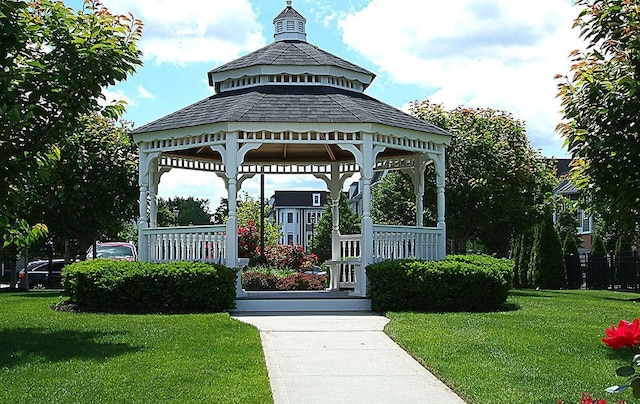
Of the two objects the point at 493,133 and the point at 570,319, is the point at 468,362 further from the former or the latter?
the point at 493,133

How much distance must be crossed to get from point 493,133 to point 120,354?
18167mm

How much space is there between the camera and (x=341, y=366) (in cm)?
983

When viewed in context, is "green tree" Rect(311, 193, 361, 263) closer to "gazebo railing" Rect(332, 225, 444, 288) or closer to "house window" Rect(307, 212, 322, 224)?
"house window" Rect(307, 212, 322, 224)

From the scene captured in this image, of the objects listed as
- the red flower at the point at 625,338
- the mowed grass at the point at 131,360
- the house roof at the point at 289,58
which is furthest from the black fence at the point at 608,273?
the red flower at the point at 625,338

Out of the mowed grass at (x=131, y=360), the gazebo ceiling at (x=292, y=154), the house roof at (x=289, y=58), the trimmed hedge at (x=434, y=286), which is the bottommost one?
the mowed grass at (x=131, y=360)

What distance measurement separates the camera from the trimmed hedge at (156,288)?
49.6 feet

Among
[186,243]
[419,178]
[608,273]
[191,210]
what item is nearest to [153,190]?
[186,243]

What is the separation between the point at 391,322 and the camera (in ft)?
44.8

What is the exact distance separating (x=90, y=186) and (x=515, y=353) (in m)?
16.8

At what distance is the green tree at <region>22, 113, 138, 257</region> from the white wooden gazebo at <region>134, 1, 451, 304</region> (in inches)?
187

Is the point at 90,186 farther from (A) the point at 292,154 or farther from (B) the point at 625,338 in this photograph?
(B) the point at 625,338

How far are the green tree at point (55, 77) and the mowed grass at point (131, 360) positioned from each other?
1946 millimetres

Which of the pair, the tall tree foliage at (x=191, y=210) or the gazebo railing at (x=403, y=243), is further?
the tall tree foliage at (x=191, y=210)

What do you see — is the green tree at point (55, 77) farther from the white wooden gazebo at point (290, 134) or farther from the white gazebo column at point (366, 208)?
the white gazebo column at point (366, 208)
